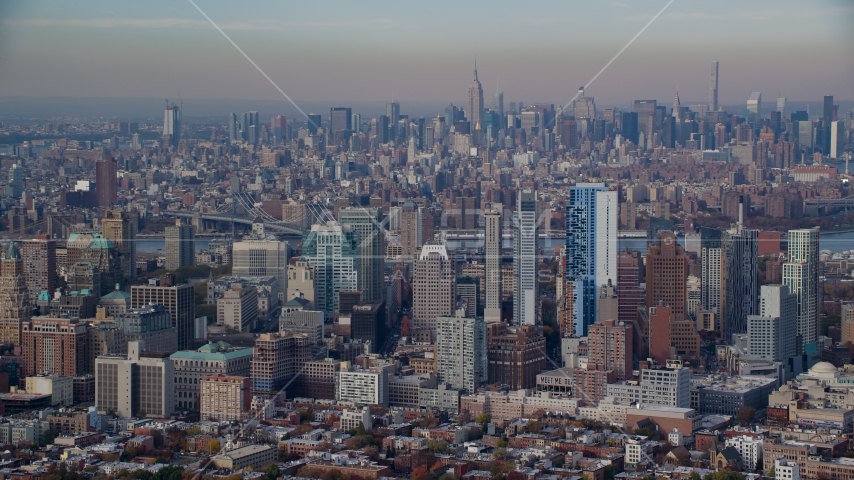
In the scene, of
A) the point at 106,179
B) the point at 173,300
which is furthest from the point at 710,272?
the point at 106,179

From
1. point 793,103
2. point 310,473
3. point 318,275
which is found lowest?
point 310,473

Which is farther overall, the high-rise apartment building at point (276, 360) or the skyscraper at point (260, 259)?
the skyscraper at point (260, 259)

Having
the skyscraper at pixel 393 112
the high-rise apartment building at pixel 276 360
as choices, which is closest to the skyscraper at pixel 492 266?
the skyscraper at pixel 393 112

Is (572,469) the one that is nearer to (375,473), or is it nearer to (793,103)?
(375,473)

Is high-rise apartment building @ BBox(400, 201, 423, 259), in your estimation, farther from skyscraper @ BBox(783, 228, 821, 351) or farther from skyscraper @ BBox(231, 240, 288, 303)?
skyscraper @ BBox(783, 228, 821, 351)

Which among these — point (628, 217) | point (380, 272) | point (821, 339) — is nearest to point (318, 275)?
point (380, 272)

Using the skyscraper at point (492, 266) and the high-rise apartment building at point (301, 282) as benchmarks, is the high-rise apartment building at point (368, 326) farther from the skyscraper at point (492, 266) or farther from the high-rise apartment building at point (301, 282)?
the skyscraper at point (492, 266)
